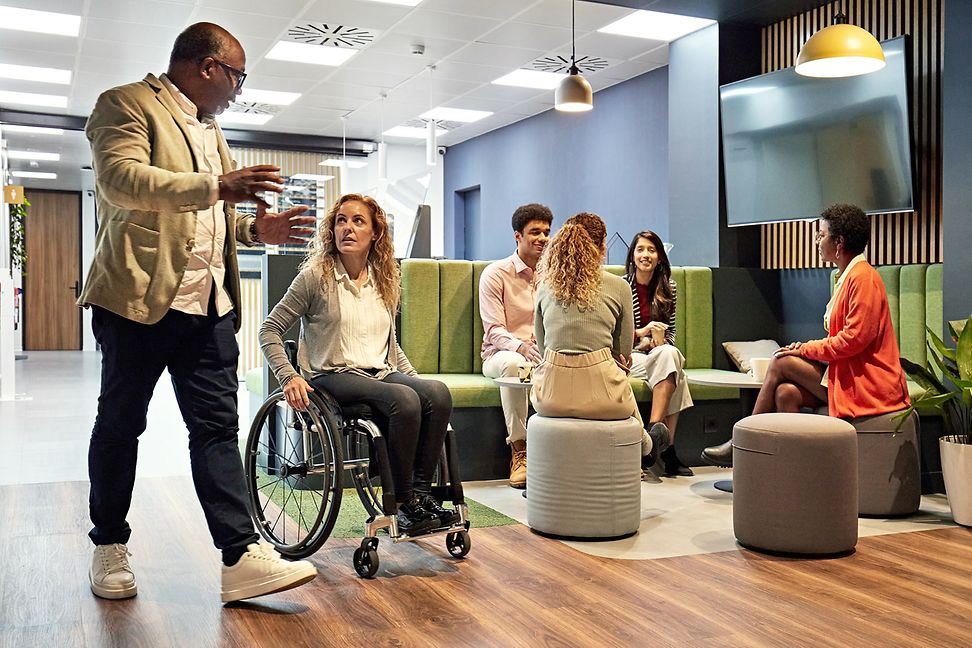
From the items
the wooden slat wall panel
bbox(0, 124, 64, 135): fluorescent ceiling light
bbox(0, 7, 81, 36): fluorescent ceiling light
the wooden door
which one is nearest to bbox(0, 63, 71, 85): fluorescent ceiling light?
bbox(0, 7, 81, 36): fluorescent ceiling light

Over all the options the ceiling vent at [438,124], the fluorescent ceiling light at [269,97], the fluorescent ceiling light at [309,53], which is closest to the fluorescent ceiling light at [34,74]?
the fluorescent ceiling light at [269,97]

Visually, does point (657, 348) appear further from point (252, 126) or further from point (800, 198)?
point (252, 126)

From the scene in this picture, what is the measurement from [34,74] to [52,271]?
903 centimetres

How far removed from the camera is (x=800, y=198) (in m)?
5.46

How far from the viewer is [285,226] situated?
8.59 ft

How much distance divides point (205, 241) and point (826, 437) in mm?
2060

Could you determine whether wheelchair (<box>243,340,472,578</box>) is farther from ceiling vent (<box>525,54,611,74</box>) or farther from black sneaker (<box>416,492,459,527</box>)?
ceiling vent (<box>525,54,611,74</box>)

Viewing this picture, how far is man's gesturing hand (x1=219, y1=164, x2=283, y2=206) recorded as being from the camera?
2.30 meters

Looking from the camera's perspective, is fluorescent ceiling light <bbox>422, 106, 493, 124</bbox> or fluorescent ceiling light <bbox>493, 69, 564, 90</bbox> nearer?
fluorescent ceiling light <bbox>493, 69, 564, 90</bbox>

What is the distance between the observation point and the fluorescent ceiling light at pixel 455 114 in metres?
10.3

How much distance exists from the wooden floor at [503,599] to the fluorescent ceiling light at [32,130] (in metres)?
8.25

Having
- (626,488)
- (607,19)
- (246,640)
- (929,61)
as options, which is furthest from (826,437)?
(607,19)

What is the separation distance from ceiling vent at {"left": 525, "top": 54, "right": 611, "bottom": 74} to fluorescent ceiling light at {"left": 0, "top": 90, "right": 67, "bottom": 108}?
186 inches

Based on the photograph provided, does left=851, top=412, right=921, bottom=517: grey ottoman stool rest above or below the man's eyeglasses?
below
